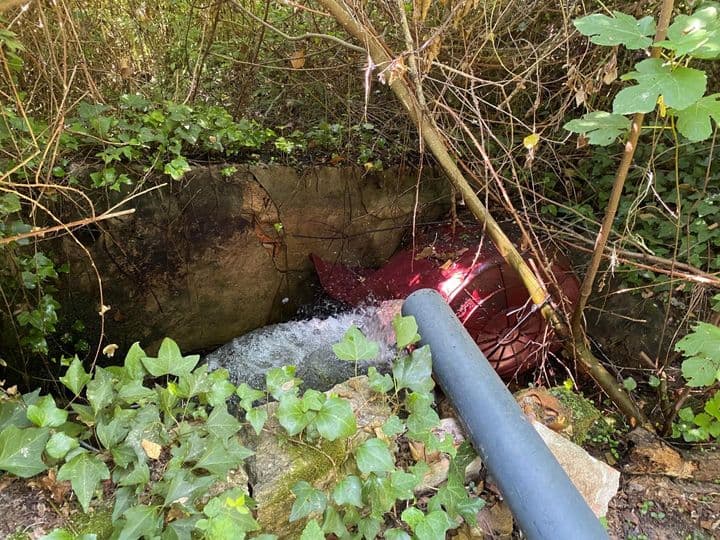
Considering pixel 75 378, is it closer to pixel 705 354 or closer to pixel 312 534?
pixel 312 534

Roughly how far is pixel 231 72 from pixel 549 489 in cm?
351

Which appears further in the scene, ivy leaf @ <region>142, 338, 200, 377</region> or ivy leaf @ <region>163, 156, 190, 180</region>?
ivy leaf @ <region>163, 156, 190, 180</region>

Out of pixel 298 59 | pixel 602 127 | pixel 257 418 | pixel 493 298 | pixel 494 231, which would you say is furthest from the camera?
pixel 298 59

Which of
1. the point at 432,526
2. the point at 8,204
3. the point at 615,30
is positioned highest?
the point at 8,204

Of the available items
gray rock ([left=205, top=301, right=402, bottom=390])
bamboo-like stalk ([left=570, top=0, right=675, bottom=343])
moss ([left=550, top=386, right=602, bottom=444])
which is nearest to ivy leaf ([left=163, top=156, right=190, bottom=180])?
gray rock ([left=205, top=301, right=402, bottom=390])

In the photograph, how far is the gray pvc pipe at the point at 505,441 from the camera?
1302 mm

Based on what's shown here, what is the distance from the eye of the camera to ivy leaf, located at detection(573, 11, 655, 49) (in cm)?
132

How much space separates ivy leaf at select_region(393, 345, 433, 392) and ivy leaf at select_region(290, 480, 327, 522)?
45 centimetres

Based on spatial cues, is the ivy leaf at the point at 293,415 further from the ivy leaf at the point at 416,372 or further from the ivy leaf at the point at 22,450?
the ivy leaf at the point at 22,450

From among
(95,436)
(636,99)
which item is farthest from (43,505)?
(636,99)

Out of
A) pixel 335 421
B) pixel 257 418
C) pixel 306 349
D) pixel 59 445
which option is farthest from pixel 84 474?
pixel 306 349

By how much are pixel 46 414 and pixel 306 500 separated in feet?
2.53

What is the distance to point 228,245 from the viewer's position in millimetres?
3430

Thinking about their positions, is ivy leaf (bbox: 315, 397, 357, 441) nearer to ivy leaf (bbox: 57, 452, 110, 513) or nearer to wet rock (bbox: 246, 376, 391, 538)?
wet rock (bbox: 246, 376, 391, 538)
